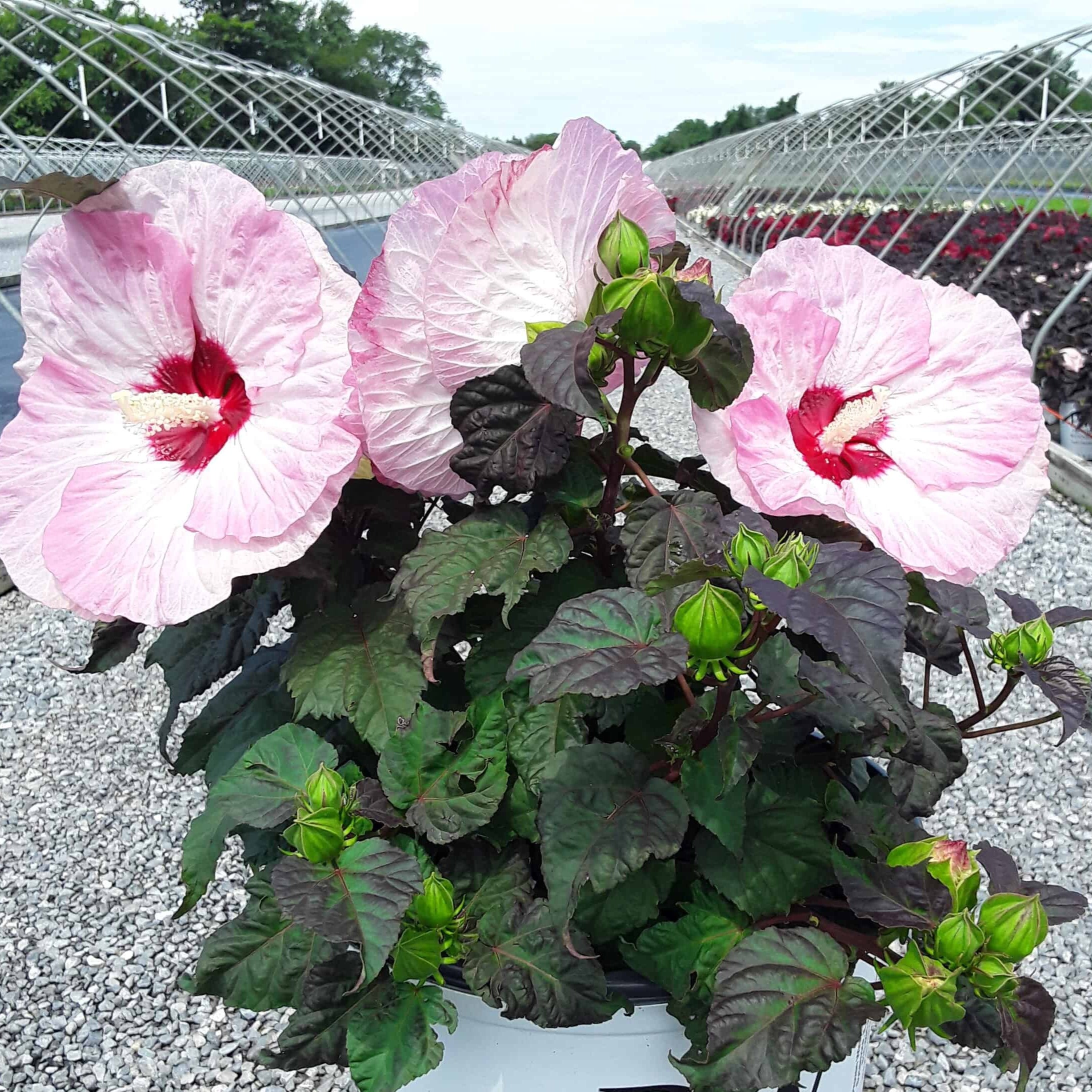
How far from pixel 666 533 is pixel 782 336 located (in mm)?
143

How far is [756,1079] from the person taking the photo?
56 centimetres

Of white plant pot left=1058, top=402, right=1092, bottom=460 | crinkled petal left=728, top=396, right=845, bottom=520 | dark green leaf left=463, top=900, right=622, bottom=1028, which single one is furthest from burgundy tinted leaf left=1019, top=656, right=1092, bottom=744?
white plant pot left=1058, top=402, right=1092, bottom=460

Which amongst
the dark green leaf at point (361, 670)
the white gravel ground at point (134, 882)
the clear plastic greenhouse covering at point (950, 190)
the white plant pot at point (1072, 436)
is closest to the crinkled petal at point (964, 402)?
the dark green leaf at point (361, 670)

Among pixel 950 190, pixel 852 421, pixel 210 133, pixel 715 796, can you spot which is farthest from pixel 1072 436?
pixel 210 133

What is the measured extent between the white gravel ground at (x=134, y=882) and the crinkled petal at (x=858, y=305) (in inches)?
48.8

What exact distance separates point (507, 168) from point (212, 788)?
459 millimetres

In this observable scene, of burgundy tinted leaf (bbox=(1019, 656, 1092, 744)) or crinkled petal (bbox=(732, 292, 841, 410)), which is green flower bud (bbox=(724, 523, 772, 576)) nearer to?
crinkled petal (bbox=(732, 292, 841, 410))

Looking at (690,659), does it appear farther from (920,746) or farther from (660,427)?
(660,427)

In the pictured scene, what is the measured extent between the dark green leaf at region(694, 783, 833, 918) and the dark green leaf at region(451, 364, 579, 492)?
0.27 m

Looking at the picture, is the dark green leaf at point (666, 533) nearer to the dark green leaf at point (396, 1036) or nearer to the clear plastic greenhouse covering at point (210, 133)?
the dark green leaf at point (396, 1036)

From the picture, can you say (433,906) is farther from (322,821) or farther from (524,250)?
(524,250)

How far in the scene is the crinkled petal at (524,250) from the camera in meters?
0.62

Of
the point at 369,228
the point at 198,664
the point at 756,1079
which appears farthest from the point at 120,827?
the point at 369,228

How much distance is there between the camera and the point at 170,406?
650mm
